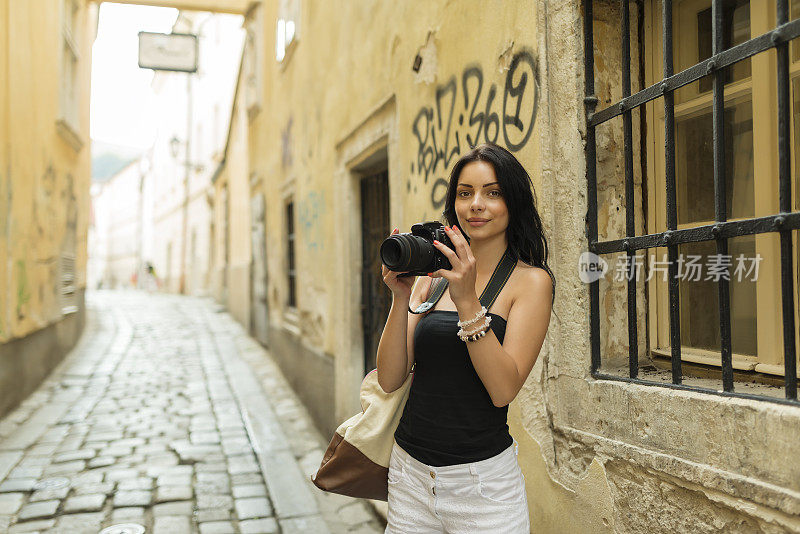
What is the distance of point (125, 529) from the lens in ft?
12.8

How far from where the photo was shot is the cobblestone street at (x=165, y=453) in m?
4.17

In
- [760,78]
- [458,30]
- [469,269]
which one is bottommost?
[469,269]

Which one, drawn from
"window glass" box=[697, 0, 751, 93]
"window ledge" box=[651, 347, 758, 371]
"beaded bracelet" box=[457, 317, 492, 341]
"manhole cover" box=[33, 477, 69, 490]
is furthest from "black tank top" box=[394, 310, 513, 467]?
"manhole cover" box=[33, 477, 69, 490]

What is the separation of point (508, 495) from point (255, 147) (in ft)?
34.2

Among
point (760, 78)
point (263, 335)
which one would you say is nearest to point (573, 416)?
point (760, 78)

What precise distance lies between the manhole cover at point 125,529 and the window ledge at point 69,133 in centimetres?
608

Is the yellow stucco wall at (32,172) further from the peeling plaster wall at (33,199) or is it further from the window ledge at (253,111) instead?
the window ledge at (253,111)

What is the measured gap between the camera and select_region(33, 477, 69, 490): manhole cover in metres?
4.56

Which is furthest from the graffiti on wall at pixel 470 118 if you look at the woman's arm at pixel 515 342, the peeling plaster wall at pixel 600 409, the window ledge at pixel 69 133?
the window ledge at pixel 69 133

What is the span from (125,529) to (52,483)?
1.09 m

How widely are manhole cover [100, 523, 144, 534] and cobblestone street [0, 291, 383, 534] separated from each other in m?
0.02

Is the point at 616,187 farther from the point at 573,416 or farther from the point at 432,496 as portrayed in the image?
the point at 432,496

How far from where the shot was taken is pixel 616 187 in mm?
2330

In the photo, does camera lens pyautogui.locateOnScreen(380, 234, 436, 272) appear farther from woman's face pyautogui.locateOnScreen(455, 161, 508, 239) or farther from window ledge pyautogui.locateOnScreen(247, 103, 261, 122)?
window ledge pyautogui.locateOnScreen(247, 103, 261, 122)
